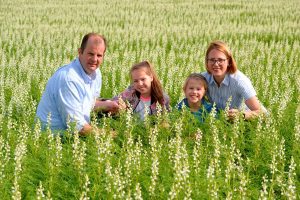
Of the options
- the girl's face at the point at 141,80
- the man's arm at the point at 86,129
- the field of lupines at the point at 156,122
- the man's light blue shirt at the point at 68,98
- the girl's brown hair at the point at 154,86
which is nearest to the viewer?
the field of lupines at the point at 156,122

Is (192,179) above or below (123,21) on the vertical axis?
below

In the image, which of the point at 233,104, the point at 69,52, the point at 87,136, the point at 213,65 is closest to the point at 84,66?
the point at 87,136

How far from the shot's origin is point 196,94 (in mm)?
6699

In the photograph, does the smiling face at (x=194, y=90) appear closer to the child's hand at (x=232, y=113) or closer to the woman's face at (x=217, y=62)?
the woman's face at (x=217, y=62)

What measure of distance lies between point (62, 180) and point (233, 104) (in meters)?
3.35

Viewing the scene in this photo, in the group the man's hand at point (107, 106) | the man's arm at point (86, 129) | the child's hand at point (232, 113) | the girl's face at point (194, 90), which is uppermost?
the girl's face at point (194, 90)

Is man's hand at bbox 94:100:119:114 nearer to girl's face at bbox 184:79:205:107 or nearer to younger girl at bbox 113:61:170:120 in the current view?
younger girl at bbox 113:61:170:120

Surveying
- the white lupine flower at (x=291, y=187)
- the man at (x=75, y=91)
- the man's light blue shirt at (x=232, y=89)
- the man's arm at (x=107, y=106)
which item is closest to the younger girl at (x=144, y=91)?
the man's arm at (x=107, y=106)

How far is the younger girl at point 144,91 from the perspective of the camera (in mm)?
6716

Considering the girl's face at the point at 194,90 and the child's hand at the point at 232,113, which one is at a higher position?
the girl's face at the point at 194,90

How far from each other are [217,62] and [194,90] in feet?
1.93

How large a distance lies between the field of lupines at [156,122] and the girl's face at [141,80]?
46 centimetres

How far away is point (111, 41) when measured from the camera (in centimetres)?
1571

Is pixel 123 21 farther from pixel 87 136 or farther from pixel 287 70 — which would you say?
pixel 87 136
